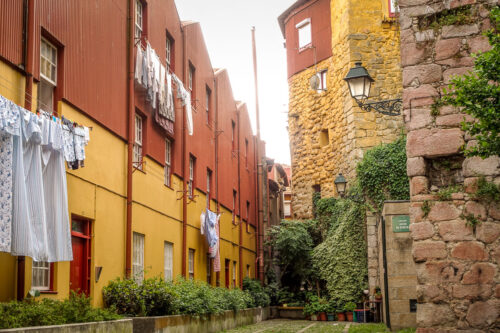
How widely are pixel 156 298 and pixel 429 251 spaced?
282 inches

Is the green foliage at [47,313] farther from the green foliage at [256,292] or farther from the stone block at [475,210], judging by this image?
the green foliage at [256,292]

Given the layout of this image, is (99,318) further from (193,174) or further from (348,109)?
(348,109)

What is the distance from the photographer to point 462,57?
8.72 metres

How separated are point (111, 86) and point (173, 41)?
18.5 ft

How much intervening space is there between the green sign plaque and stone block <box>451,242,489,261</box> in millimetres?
4719

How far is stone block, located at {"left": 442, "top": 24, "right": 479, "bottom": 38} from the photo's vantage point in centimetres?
874

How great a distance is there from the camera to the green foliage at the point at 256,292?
25572 mm

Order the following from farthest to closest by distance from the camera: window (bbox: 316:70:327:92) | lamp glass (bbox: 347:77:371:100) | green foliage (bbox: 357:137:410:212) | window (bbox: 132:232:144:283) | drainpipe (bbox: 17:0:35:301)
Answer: window (bbox: 316:70:327:92) < green foliage (bbox: 357:137:410:212) < window (bbox: 132:232:144:283) < lamp glass (bbox: 347:77:371:100) < drainpipe (bbox: 17:0:35:301)

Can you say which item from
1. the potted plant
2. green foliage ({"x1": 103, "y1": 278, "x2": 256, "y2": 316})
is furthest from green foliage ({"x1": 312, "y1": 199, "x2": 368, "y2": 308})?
green foliage ({"x1": 103, "y1": 278, "x2": 256, "y2": 316})

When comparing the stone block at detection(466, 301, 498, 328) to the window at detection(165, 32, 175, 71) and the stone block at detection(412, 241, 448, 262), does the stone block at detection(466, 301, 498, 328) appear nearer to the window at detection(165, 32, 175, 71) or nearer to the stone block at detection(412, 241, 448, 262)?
the stone block at detection(412, 241, 448, 262)

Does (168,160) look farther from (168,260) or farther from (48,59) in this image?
(48,59)

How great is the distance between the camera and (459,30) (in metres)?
8.80

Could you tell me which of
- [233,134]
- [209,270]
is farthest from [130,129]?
[233,134]

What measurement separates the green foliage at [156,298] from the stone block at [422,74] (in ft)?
21.8
